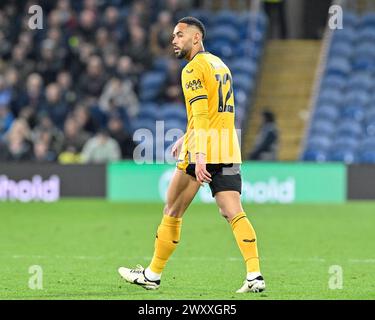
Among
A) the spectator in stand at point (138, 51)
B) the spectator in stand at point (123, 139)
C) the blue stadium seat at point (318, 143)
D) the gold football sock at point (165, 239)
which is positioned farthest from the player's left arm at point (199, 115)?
the spectator in stand at point (138, 51)

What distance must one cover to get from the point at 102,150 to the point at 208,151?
11251 millimetres

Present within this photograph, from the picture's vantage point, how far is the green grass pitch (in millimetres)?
9242

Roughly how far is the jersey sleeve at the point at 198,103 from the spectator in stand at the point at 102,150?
11265 mm

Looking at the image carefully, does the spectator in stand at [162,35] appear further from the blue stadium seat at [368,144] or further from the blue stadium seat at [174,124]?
the blue stadium seat at [368,144]

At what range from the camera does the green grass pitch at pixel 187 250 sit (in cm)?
924

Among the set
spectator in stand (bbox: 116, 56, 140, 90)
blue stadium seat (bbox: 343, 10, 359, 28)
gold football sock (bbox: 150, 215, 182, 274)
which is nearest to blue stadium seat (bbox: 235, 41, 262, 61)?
blue stadium seat (bbox: 343, 10, 359, 28)

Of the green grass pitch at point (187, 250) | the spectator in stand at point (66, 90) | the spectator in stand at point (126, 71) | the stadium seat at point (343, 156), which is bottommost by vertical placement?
the green grass pitch at point (187, 250)

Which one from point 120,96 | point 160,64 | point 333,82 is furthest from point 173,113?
point 333,82

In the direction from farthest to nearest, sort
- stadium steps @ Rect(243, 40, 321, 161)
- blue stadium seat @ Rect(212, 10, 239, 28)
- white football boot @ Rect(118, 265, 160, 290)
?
blue stadium seat @ Rect(212, 10, 239, 28), stadium steps @ Rect(243, 40, 321, 161), white football boot @ Rect(118, 265, 160, 290)

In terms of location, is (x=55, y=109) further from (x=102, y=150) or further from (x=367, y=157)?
(x=367, y=157)

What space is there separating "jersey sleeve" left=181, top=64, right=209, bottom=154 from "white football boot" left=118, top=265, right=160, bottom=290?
123 centimetres

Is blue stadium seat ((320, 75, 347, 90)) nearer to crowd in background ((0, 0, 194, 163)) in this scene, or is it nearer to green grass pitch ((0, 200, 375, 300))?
crowd in background ((0, 0, 194, 163))
